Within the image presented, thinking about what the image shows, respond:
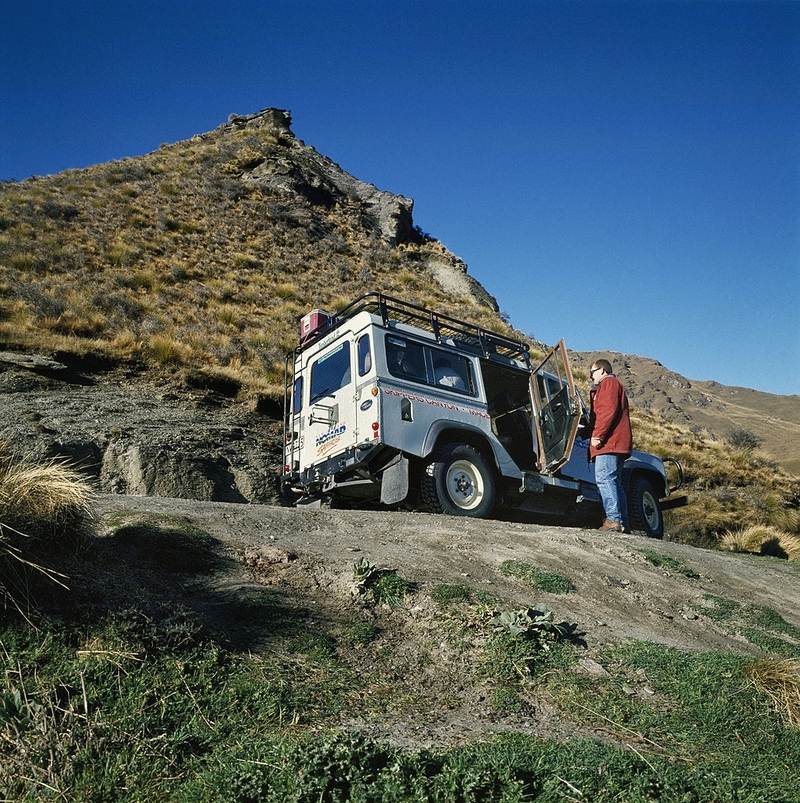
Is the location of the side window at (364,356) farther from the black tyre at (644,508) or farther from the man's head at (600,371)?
the black tyre at (644,508)

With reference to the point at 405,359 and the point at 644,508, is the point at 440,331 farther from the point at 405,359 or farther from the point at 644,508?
the point at 644,508

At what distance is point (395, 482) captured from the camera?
307 inches

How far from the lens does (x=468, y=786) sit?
2.60 metres

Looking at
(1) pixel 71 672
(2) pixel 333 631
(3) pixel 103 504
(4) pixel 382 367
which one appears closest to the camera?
(1) pixel 71 672

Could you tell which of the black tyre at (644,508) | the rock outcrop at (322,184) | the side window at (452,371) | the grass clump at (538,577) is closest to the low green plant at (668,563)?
the grass clump at (538,577)

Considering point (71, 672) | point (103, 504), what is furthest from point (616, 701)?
point (103, 504)

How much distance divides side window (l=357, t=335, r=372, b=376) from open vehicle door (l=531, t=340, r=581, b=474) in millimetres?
2408

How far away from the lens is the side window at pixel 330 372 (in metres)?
8.80

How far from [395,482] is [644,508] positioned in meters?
4.78

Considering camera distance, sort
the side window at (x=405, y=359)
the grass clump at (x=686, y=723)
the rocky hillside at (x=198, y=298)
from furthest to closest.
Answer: the rocky hillside at (x=198, y=298) < the side window at (x=405, y=359) < the grass clump at (x=686, y=723)

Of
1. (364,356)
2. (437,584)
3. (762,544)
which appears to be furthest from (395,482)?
(762,544)

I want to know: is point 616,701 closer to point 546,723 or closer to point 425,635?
point 546,723

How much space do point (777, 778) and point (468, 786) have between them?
1.63 m

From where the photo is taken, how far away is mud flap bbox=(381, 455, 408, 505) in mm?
7699
